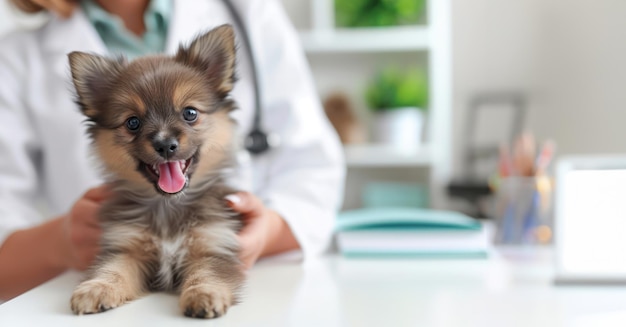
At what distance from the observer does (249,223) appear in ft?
2.52

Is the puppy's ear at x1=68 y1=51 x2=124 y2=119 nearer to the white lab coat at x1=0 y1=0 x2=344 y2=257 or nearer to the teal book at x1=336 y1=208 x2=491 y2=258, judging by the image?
the white lab coat at x1=0 y1=0 x2=344 y2=257

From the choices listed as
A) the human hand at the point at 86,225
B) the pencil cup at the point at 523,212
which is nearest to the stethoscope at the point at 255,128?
the human hand at the point at 86,225

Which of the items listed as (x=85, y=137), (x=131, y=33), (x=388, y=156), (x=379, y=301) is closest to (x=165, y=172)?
(x=379, y=301)

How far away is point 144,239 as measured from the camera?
2.24 feet

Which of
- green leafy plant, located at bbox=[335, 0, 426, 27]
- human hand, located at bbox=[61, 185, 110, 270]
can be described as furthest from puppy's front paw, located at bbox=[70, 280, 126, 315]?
green leafy plant, located at bbox=[335, 0, 426, 27]

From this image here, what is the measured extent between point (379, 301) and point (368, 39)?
4.08 ft

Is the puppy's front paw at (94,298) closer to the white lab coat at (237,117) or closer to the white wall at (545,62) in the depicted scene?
the white lab coat at (237,117)

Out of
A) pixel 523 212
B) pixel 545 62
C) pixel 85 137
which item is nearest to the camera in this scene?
pixel 85 137

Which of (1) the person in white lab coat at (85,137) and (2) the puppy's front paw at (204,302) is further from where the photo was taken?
(1) the person in white lab coat at (85,137)

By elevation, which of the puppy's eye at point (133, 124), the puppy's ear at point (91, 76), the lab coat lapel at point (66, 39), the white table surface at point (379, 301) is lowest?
the white table surface at point (379, 301)

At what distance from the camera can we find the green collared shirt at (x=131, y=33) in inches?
40.3

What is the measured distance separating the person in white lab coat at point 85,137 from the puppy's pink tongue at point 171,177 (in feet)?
0.91

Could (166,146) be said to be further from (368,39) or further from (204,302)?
(368,39)

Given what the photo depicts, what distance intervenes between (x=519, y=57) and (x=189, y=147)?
5.39ft
